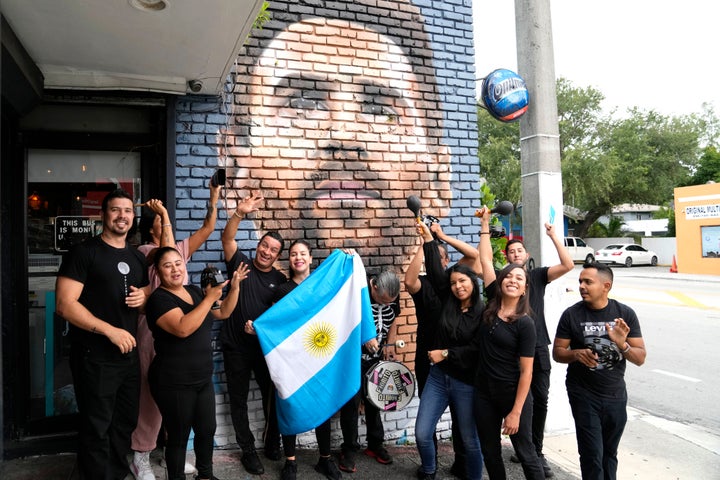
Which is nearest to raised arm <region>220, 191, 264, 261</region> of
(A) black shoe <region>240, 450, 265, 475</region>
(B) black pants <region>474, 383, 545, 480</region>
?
(A) black shoe <region>240, 450, 265, 475</region>

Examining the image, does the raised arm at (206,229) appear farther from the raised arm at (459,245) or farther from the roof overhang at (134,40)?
the raised arm at (459,245)

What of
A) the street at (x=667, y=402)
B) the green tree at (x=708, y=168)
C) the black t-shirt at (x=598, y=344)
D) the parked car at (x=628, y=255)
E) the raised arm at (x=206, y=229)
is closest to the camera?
the black t-shirt at (x=598, y=344)

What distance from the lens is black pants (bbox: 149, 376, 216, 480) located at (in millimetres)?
3383

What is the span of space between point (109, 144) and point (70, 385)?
215 cm

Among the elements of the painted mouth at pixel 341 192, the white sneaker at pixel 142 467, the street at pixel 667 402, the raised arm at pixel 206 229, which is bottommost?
the street at pixel 667 402

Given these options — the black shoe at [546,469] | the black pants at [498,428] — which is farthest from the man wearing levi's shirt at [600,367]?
the black shoe at [546,469]

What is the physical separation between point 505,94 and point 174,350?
3946 millimetres

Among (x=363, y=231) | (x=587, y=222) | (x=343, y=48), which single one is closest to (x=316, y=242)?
(x=363, y=231)

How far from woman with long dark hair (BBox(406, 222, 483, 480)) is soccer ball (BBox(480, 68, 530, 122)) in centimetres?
198

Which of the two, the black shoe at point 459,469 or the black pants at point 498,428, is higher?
the black pants at point 498,428

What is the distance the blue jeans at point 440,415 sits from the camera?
12.7 feet

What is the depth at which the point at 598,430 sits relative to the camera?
3.55 metres

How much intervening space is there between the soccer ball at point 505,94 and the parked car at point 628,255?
26.5 m

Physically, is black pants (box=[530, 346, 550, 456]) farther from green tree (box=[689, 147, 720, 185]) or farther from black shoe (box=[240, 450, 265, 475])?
green tree (box=[689, 147, 720, 185])
